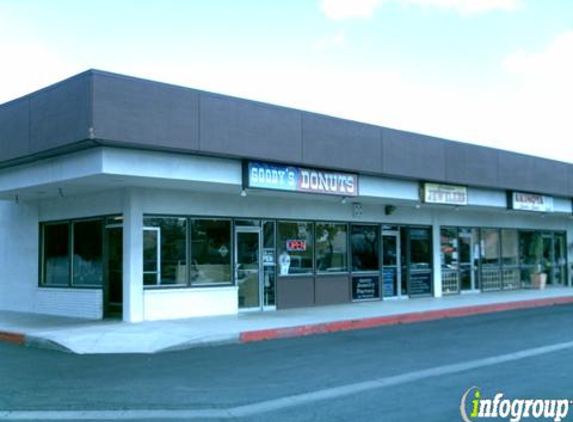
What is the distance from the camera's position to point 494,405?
27.0 ft

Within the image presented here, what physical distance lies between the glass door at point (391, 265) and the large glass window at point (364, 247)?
42cm

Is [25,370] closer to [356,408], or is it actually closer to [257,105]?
[356,408]

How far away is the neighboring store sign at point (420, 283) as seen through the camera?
23266mm

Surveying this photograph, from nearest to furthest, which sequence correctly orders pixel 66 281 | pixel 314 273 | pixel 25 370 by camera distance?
pixel 25 370 → pixel 66 281 → pixel 314 273

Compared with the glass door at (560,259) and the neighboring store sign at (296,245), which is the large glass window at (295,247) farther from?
the glass door at (560,259)

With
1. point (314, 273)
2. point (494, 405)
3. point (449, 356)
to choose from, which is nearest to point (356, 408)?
point (494, 405)

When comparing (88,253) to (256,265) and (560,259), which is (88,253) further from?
(560,259)

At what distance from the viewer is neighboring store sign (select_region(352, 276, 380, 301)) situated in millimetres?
21297

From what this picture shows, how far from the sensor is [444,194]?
2138 cm

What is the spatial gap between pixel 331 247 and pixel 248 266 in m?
3.24

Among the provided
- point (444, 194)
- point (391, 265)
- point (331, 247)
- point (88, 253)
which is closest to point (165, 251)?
point (88, 253)

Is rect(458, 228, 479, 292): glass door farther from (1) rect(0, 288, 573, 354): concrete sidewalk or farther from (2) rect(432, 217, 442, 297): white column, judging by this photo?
(1) rect(0, 288, 573, 354): concrete sidewalk

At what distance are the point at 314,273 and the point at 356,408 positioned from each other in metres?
11.9

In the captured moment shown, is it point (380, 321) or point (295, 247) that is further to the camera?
point (295, 247)
